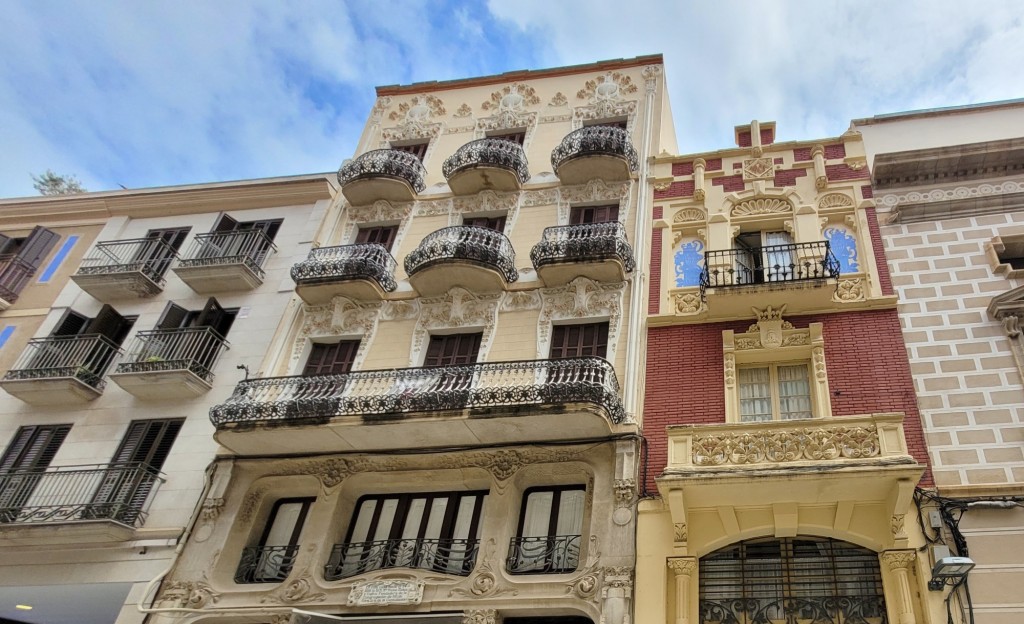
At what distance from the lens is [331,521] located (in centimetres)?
1397

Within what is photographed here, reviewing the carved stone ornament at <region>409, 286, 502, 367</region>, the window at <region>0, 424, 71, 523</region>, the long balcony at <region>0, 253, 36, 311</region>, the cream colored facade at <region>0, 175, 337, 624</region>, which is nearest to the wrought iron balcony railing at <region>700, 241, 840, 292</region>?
the carved stone ornament at <region>409, 286, 502, 367</region>

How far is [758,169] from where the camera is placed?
17.5 m

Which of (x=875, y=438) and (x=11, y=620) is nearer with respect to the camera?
(x=875, y=438)

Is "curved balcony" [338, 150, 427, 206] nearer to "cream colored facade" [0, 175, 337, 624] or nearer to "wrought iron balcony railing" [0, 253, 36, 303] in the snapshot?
"cream colored facade" [0, 175, 337, 624]

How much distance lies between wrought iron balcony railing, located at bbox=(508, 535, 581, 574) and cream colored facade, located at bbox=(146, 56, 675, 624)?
4cm

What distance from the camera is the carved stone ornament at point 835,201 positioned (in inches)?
640

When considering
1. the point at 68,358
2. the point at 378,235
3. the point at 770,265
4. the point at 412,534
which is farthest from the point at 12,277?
the point at 770,265

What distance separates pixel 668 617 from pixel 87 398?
13836 mm

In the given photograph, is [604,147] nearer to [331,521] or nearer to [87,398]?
[331,521]

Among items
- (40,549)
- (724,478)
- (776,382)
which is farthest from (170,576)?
(776,382)

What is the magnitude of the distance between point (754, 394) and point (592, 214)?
6667 millimetres

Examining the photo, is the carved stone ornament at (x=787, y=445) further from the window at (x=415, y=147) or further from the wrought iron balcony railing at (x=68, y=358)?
the wrought iron balcony railing at (x=68, y=358)

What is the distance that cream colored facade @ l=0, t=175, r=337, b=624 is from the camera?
14.3 metres

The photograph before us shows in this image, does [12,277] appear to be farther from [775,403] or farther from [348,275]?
[775,403]
